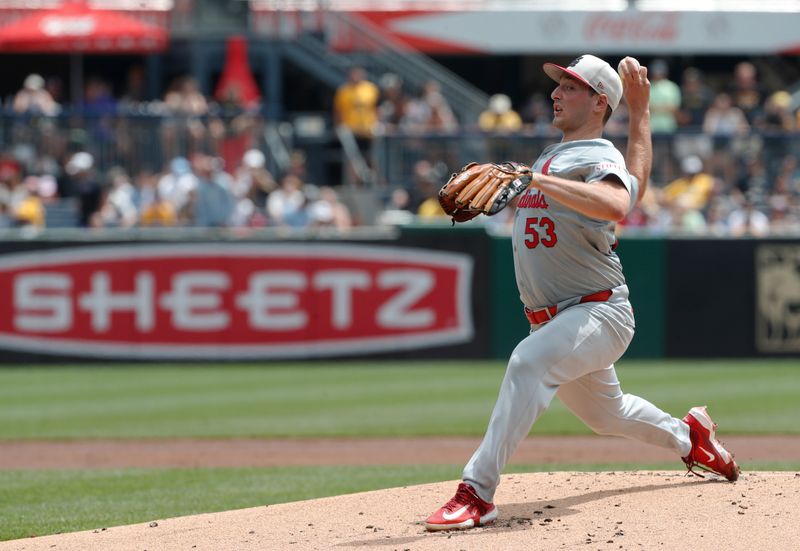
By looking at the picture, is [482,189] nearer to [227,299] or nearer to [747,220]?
[227,299]

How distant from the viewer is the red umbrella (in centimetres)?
2106

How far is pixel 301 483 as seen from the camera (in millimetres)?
8648

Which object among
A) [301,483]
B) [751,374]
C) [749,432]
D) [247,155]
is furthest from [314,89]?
[301,483]

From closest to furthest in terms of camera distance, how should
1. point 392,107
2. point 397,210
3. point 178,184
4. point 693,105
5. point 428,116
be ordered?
point 178,184
point 397,210
point 428,116
point 392,107
point 693,105

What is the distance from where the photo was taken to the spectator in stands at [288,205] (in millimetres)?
17672

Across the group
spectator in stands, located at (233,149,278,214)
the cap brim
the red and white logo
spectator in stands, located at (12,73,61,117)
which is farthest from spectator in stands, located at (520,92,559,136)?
the cap brim

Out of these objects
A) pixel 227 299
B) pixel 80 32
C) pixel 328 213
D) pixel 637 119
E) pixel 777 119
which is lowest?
pixel 227 299

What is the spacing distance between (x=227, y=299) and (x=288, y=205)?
6.35ft

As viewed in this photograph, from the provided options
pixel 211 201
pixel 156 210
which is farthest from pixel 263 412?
pixel 156 210

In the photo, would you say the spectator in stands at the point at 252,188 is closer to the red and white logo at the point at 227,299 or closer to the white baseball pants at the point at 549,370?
the red and white logo at the point at 227,299

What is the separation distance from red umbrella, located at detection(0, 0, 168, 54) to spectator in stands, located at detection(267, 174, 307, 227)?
4.62 m

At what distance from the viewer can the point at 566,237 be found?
585 cm

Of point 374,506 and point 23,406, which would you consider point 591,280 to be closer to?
point 374,506

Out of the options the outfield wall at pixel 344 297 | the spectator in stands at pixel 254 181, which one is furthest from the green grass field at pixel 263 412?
the spectator in stands at pixel 254 181
